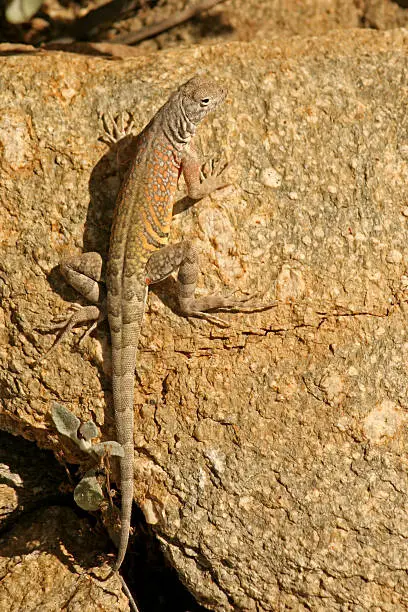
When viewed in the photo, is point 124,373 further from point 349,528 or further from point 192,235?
point 349,528

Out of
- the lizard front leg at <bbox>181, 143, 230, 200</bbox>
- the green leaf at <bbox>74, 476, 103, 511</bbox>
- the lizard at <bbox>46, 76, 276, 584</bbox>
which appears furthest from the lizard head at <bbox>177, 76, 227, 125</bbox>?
the green leaf at <bbox>74, 476, 103, 511</bbox>

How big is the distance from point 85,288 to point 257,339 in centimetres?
125

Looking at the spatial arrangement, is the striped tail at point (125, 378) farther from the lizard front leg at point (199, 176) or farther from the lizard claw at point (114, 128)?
the lizard claw at point (114, 128)

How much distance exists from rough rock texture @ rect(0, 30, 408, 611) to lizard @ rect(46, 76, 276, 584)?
0.58ft

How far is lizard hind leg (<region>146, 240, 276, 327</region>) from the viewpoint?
4348 mm

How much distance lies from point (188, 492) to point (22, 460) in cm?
156

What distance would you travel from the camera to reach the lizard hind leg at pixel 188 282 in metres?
4.35

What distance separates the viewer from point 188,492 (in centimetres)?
436

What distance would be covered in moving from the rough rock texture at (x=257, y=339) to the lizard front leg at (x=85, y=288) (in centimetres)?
12

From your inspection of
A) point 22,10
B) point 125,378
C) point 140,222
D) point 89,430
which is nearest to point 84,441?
point 89,430

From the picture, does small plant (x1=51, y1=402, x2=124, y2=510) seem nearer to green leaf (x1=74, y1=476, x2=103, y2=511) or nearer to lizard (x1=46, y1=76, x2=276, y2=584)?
green leaf (x1=74, y1=476, x2=103, y2=511)

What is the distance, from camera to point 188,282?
436 centimetres

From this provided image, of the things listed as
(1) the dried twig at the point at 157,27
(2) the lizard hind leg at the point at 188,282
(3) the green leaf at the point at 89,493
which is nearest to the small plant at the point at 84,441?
(3) the green leaf at the point at 89,493

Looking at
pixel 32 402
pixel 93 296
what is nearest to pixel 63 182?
pixel 93 296
